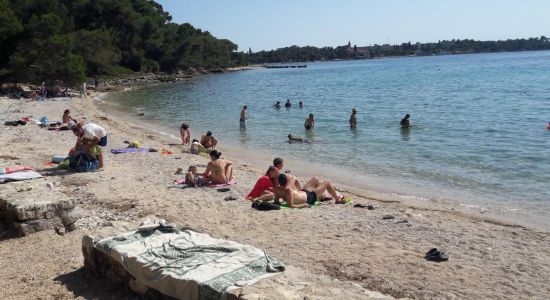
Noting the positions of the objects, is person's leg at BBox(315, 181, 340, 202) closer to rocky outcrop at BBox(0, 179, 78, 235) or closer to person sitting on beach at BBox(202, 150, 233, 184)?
person sitting on beach at BBox(202, 150, 233, 184)

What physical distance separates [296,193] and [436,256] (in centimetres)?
359

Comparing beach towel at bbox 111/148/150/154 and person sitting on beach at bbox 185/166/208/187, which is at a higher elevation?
person sitting on beach at bbox 185/166/208/187

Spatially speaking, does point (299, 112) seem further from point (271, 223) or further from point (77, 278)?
point (77, 278)

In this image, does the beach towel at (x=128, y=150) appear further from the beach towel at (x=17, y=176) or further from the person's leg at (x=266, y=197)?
the person's leg at (x=266, y=197)

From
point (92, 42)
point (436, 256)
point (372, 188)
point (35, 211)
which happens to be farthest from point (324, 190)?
point (92, 42)

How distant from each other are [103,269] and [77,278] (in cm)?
40

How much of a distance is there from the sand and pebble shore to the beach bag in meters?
0.36

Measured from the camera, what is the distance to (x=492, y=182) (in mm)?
13047

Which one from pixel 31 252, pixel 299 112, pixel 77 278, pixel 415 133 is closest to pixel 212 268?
pixel 77 278

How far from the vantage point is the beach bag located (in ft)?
40.3

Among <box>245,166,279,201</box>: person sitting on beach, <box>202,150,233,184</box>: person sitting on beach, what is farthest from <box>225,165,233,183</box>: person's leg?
<box>245,166,279,201</box>: person sitting on beach

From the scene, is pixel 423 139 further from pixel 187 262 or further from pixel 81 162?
pixel 187 262

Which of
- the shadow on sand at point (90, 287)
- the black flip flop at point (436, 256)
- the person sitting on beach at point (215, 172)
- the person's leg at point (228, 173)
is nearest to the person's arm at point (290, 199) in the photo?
the person sitting on beach at point (215, 172)

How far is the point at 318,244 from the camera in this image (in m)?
7.50
